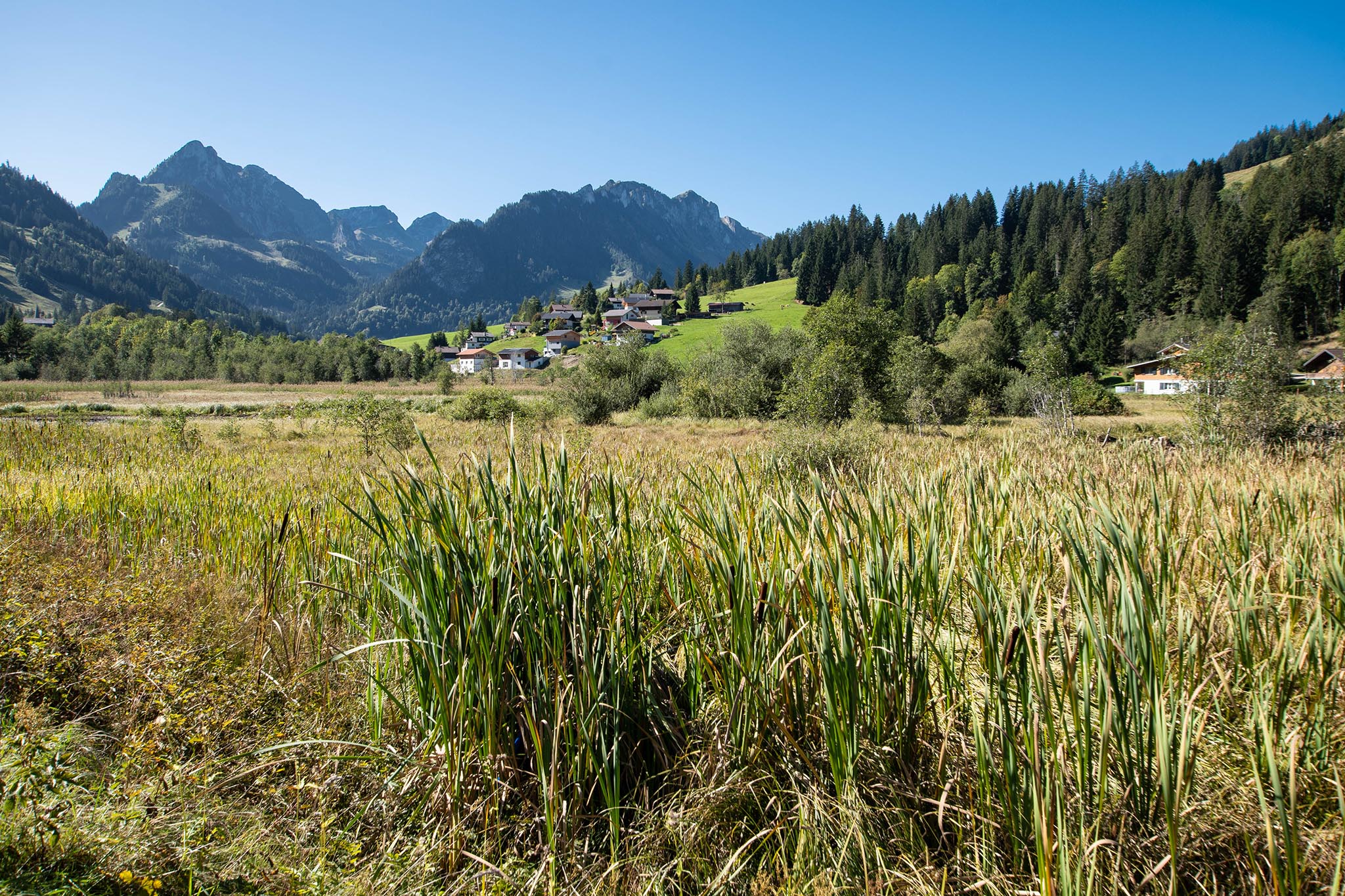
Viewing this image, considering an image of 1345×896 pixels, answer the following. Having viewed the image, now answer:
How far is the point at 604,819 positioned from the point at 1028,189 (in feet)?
481

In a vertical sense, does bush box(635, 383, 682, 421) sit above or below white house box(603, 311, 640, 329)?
below

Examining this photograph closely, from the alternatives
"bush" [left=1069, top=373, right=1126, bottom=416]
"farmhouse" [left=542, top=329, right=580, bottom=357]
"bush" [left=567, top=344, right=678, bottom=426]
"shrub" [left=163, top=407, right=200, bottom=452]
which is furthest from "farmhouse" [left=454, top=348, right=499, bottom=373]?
"shrub" [left=163, top=407, right=200, bottom=452]

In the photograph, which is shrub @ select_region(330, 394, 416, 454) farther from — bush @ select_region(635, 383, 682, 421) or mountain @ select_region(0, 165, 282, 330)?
mountain @ select_region(0, 165, 282, 330)

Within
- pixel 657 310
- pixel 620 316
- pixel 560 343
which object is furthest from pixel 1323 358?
pixel 620 316

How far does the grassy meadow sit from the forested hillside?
55.3 m

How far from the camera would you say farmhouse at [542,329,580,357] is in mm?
120812

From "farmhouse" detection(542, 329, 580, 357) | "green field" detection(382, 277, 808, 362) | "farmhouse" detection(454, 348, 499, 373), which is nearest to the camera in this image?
"green field" detection(382, 277, 808, 362)

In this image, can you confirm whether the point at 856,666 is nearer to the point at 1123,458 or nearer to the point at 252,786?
the point at 252,786

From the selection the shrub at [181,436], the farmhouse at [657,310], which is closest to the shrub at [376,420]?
the shrub at [181,436]

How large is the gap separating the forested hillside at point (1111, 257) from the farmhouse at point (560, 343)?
46933mm

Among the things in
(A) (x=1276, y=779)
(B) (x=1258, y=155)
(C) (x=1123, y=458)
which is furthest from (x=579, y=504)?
(B) (x=1258, y=155)

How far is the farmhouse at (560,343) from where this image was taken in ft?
396

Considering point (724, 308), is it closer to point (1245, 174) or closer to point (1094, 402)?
point (1094, 402)

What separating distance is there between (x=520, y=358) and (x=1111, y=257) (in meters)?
98.8
